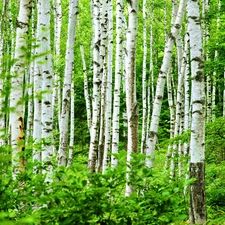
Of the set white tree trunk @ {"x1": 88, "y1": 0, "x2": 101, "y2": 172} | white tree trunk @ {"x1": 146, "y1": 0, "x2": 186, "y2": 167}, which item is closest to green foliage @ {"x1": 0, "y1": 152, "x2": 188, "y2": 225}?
white tree trunk @ {"x1": 146, "y1": 0, "x2": 186, "y2": 167}

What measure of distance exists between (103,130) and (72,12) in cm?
421

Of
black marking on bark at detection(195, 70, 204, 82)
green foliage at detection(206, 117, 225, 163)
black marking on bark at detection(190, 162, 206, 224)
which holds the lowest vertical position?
black marking on bark at detection(190, 162, 206, 224)

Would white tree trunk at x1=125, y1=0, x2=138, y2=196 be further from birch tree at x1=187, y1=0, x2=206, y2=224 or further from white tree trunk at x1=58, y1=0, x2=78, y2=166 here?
birch tree at x1=187, y1=0, x2=206, y2=224

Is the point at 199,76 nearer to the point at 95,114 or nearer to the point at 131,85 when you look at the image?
the point at 131,85

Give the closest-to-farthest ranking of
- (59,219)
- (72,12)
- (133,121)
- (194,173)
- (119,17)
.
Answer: (59,219) < (194,173) < (133,121) < (72,12) < (119,17)

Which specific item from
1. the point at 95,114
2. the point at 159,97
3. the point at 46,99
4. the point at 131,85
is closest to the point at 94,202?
the point at 46,99

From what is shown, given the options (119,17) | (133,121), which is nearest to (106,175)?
(133,121)

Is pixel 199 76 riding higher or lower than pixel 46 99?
higher

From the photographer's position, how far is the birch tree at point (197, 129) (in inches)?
183

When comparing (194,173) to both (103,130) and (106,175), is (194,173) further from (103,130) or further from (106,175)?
(103,130)

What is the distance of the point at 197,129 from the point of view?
4.69 m

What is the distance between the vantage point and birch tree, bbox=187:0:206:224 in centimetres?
464

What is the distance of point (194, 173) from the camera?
464cm

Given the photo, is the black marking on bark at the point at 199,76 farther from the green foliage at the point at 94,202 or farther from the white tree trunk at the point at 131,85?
the green foliage at the point at 94,202
